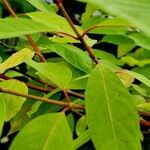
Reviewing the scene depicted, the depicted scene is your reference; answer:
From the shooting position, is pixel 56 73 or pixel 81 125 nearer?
pixel 56 73

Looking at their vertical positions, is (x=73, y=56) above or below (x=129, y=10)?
below

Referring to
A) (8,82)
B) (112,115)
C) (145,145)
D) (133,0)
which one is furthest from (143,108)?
(145,145)

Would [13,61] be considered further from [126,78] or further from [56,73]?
Answer: [126,78]

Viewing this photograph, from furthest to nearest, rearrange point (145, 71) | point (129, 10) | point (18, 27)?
1. point (145, 71)
2. point (18, 27)
3. point (129, 10)

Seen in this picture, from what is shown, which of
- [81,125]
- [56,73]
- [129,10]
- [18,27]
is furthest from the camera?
[81,125]

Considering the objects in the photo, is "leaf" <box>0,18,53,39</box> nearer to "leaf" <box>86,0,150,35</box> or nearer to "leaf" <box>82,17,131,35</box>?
"leaf" <box>82,17,131,35</box>

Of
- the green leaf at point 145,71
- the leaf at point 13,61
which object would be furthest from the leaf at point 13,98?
the green leaf at point 145,71

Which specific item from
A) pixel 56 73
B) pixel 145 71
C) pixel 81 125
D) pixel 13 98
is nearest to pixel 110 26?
pixel 56 73
